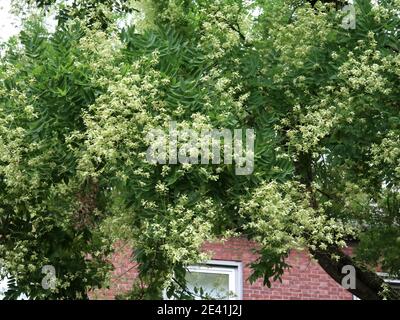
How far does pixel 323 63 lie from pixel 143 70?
314 centimetres

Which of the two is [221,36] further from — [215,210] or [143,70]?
[215,210]

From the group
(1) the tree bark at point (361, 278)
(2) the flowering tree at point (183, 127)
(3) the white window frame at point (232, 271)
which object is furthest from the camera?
(3) the white window frame at point (232, 271)

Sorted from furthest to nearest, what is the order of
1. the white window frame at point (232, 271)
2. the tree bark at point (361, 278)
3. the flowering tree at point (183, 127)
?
the white window frame at point (232, 271)
the tree bark at point (361, 278)
the flowering tree at point (183, 127)

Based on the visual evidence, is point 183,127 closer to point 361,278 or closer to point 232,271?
point 361,278

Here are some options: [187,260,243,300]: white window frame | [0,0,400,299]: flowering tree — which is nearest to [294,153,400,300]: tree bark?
[0,0,400,299]: flowering tree

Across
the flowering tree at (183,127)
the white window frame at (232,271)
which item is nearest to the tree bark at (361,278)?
the flowering tree at (183,127)

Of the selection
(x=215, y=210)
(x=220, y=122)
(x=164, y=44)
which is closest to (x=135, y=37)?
(x=164, y=44)

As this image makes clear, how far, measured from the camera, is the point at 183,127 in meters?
9.37

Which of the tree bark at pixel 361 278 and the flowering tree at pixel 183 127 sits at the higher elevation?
the flowering tree at pixel 183 127

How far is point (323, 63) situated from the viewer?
39.7ft

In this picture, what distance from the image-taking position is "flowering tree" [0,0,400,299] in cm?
962

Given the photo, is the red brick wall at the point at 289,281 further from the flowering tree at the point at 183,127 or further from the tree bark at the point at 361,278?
the flowering tree at the point at 183,127

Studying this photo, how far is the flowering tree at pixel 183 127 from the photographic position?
379 inches

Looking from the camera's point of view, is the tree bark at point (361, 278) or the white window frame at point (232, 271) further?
the white window frame at point (232, 271)
